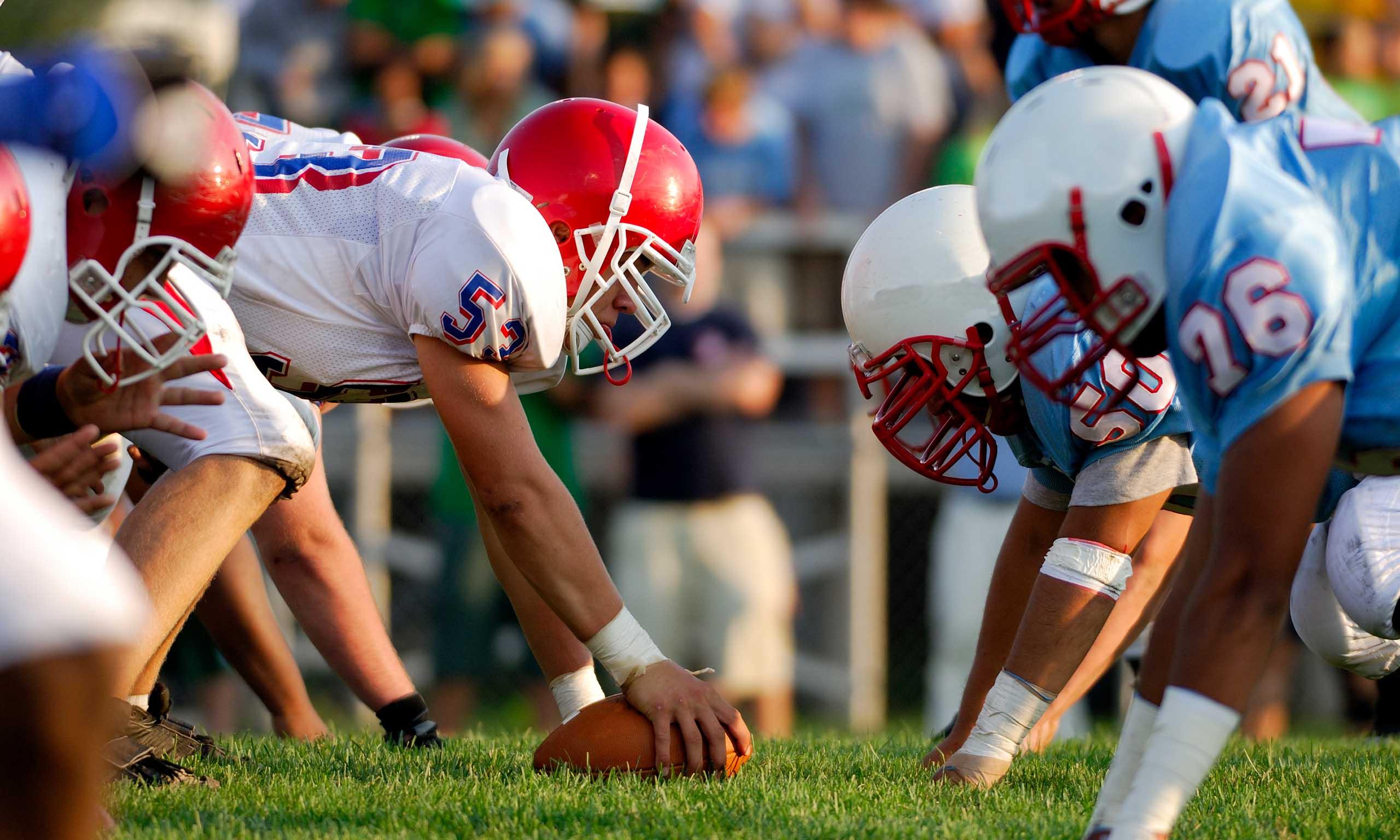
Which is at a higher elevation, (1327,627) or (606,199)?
(606,199)

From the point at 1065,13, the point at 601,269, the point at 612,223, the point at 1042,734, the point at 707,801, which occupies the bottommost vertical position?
the point at 1042,734

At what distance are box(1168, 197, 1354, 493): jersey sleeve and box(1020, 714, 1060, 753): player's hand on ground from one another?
2.01 meters

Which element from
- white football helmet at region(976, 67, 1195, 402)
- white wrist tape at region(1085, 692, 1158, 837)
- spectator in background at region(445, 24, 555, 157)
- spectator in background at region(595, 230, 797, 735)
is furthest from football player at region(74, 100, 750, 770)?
spectator in background at region(445, 24, 555, 157)

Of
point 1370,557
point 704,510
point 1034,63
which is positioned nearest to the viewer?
point 1370,557

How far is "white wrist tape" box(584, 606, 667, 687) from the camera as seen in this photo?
A: 3.39 meters

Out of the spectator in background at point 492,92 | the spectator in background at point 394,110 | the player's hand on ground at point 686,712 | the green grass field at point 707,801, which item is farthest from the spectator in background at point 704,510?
the player's hand on ground at point 686,712

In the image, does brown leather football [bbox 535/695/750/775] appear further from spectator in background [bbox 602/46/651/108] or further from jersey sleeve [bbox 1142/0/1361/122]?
spectator in background [bbox 602/46/651/108]

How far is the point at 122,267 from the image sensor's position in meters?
2.83

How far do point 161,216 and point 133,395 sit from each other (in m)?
0.40

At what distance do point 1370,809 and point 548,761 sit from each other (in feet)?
5.68

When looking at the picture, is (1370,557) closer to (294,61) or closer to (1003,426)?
(1003,426)

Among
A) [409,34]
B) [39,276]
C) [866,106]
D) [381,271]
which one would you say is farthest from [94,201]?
[866,106]

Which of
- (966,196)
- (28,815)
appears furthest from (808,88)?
(28,815)

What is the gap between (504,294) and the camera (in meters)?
3.33
